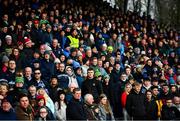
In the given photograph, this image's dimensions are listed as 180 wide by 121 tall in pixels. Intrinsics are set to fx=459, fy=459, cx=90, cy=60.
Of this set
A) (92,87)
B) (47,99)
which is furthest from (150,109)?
(47,99)

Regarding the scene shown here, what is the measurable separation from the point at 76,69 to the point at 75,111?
2.88 meters

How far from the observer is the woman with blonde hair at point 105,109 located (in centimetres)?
1081

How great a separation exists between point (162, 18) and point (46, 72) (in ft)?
111

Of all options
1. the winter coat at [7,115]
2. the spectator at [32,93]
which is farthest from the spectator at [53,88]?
the winter coat at [7,115]

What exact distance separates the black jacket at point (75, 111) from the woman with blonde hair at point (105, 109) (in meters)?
0.80

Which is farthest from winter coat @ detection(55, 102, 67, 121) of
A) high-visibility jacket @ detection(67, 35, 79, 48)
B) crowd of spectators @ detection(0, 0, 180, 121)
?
high-visibility jacket @ detection(67, 35, 79, 48)

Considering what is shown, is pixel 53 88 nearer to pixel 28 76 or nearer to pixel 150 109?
pixel 28 76

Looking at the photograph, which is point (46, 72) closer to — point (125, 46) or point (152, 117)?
point (152, 117)

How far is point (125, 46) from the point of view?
1878 cm

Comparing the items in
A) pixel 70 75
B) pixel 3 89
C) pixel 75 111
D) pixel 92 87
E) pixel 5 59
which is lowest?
pixel 75 111

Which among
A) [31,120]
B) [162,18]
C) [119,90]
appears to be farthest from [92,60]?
[162,18]

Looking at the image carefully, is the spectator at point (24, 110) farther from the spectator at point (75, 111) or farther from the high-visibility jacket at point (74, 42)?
the high-visibility jacket at point (74, 42)

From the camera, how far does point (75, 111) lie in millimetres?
10000

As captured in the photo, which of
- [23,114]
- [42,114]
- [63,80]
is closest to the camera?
[23,114]
